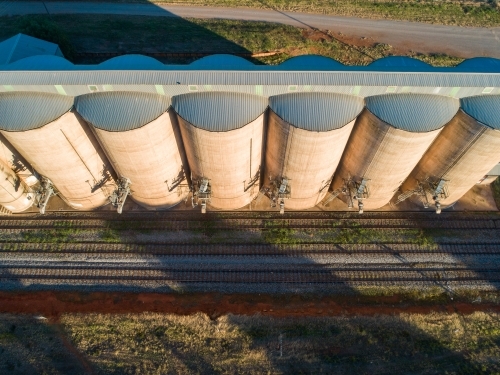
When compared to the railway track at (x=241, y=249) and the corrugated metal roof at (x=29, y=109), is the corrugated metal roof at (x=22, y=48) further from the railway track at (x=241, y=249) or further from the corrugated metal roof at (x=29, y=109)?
the railway track at (x=241, y=249)

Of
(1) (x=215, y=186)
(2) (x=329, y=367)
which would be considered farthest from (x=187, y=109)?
(2) (x=329, y=367)

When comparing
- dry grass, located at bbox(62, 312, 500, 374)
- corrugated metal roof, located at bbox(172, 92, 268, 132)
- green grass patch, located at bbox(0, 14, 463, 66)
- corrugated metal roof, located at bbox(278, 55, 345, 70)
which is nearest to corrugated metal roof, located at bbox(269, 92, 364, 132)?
corrugated metal roof, located at bbox(172, 92, 268, 132)

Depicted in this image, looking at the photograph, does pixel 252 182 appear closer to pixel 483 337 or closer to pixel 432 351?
pixel 432 351

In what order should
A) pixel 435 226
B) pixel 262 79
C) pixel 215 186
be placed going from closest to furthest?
1. pixel 262 79
2. pixel 215 186
3. pixel 435 226

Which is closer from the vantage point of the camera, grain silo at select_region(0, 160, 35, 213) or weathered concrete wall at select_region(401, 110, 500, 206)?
weathered concrete wall at select_region(401, 110, 500, 206)

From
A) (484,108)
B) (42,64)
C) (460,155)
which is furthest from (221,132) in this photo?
(484,108)

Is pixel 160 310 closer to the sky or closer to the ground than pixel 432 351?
closer to the sky

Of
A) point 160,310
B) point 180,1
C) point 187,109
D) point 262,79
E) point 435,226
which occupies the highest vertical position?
point 180,1

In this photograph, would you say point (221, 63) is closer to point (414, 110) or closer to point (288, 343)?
point (414, 110)

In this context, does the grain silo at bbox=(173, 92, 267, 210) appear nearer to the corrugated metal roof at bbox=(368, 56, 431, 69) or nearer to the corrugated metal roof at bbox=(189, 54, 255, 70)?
the corrugated metal roof at bbox=(189, 54, 255, 70)
